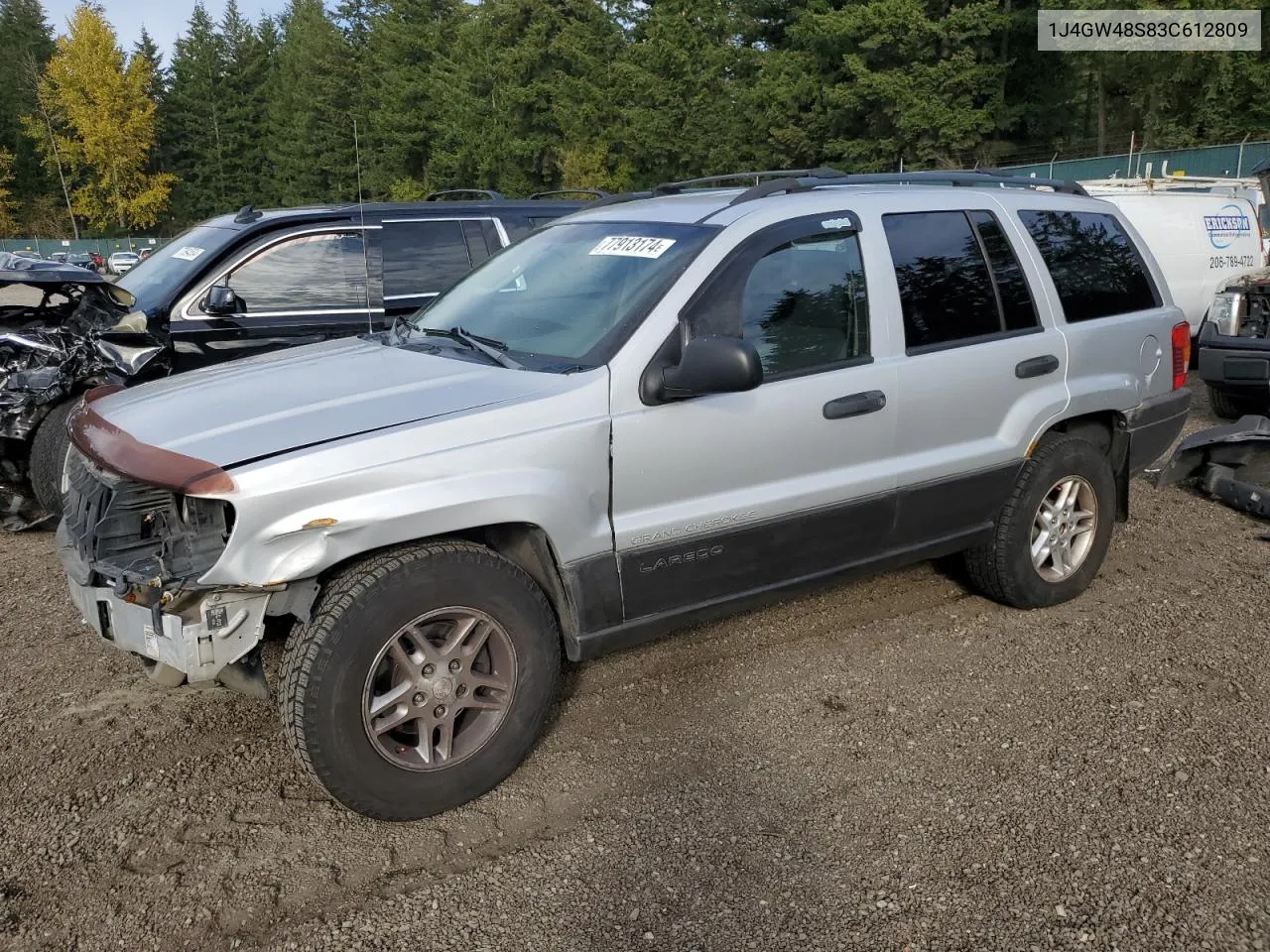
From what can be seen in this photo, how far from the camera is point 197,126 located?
6956 cm

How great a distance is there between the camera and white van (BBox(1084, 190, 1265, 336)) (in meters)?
11.4

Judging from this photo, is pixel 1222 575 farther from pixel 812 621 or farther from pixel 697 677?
pixel 697 677

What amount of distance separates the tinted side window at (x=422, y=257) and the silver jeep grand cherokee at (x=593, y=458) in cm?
240

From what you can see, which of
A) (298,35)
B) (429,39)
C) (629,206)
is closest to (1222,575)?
(629,206)

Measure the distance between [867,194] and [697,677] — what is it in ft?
6.91

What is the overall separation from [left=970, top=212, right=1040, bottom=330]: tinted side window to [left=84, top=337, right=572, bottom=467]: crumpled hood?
2.20 meters

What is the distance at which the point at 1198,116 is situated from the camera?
3447 centimetres

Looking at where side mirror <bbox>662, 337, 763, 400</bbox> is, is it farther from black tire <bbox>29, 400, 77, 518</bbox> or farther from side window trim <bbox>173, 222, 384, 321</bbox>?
black tire <bbox>29, 400, 77, 518</bbox>

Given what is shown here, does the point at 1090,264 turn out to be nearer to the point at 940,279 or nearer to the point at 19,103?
the point at 940,279

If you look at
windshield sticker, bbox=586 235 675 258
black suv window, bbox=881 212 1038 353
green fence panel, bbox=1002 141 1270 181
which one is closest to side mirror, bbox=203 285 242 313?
windshield sticker, bbox=586 235 675 258

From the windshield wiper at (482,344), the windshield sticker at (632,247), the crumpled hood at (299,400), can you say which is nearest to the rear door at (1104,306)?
the windshield sticker at (632,247)

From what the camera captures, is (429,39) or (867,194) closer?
(867,194)

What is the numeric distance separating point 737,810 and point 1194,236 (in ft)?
36.0

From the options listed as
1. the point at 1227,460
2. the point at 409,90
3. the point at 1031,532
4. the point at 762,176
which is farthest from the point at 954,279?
the point at 409,90
